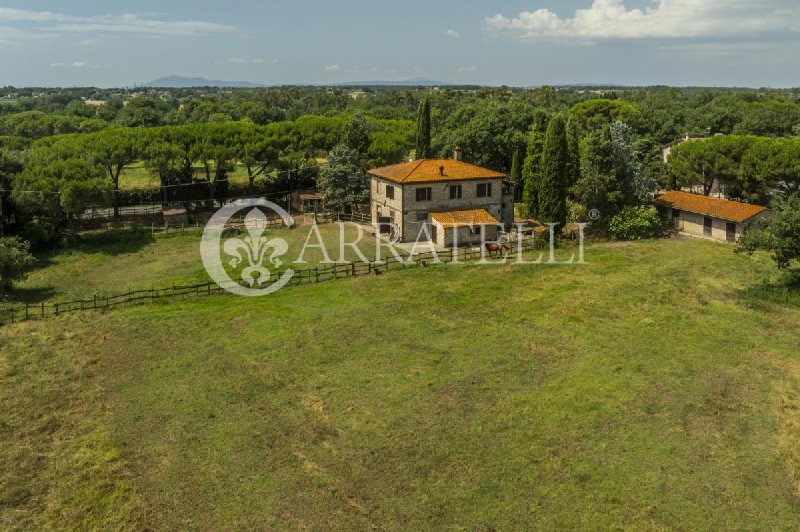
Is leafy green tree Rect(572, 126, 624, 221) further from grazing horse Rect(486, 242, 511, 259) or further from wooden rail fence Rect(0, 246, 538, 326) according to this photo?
wooden rail fence Rect(0, 246, 538, 326)

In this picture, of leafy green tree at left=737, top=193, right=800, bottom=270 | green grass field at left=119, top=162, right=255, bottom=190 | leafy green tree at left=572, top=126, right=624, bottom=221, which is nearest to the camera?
leafy green tree at left=737, top=193, right=800, bottom=270

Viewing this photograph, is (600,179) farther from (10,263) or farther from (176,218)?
(10,263)

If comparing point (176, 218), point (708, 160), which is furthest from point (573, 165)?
point (176, 218)

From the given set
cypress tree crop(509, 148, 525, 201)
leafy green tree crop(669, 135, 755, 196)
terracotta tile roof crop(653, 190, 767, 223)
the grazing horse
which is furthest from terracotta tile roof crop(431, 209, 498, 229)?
leafy green tree crop(669, 135, 755, 196)

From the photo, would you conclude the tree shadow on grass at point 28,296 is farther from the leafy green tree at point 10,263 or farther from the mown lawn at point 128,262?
the leafy green tree at point 10,263

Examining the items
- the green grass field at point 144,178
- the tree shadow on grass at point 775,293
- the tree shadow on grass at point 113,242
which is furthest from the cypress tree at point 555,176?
the green grass field at point 144,178

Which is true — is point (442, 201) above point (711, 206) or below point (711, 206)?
above
